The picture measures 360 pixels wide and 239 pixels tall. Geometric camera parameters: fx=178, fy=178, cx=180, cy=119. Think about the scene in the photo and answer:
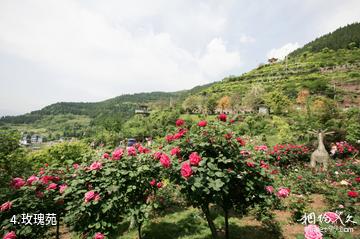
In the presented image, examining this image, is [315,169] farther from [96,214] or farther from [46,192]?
[46,192]

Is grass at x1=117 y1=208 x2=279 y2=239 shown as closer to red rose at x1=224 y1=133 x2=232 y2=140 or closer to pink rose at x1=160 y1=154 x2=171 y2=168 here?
pink rose at x1=160 y1=154 x2=171 y2=168

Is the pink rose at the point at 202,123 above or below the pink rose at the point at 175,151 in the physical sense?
above

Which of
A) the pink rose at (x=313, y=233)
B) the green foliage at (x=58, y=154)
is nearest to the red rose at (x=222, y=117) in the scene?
the pink rose at (x=313, y=233)

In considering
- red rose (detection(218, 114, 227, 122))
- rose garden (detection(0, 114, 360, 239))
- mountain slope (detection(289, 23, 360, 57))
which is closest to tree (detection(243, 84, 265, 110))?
rose garden (detection(0, 114, 360, 239))

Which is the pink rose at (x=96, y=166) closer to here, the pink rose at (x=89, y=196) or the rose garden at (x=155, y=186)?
the rose garden at (x=155, y=186)

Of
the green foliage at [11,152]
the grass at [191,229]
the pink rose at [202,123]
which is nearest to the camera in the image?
the pink rose at [202,123]

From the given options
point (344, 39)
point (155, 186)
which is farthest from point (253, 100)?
point (344, 39)

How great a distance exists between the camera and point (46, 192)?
3.18 meters

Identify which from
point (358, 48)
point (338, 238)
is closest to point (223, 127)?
point (338, 238)

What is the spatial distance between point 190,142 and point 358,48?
98724mm

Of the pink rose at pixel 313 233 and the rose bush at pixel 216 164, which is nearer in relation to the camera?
the pink rose at pixel 313 233

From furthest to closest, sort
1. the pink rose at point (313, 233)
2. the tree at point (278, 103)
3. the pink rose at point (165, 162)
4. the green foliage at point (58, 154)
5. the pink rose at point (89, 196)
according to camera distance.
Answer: the tree at point (278, 103)
the green foliage at point (58, 154)
the pink rose at point (89, 196)
the pink rose at point (165, 162)
the pink rose at point (313, 233)

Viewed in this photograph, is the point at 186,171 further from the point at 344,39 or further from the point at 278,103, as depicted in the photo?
the point at 344,39

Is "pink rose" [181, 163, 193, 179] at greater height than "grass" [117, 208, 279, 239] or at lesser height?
greater
